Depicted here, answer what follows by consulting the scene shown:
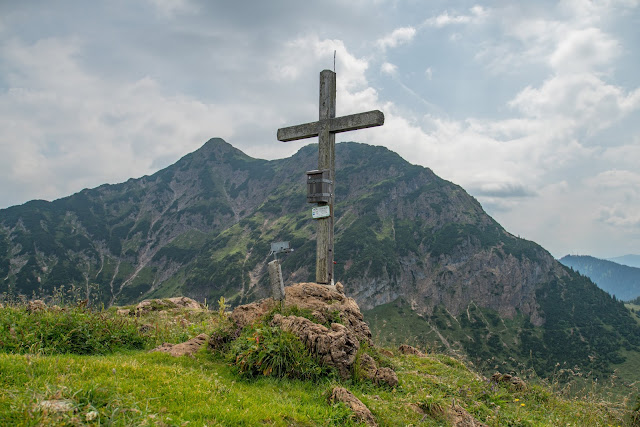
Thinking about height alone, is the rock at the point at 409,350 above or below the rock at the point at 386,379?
below

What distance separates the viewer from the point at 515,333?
184 m

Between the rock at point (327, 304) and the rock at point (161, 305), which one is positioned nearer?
the rock at point (327, 304)

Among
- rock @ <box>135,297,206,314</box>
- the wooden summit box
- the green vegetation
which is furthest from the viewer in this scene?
the green vegetation

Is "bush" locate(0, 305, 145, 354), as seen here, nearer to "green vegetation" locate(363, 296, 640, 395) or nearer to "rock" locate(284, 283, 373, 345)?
"rock" locate(284, 283, 373, 345)

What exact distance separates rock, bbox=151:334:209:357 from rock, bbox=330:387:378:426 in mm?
3407

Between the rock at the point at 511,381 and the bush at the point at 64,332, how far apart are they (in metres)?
8.80

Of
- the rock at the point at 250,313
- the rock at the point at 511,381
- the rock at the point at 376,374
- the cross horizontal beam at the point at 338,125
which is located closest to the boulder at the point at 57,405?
the rock at the point at 250,313

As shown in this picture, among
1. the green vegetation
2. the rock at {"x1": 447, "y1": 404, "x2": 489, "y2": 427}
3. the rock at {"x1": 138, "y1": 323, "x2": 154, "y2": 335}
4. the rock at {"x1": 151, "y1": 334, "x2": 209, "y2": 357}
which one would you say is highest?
the rock at {"x1": 138, "y1": 323, "x2": 154, "y2": 335}

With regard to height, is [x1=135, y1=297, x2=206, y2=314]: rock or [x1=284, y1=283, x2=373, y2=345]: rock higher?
[x1=284, y1=283, x2=373, y2=345]: rock

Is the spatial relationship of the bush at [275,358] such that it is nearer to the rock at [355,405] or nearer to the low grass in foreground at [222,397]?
the low grass in foreground at [222,397]

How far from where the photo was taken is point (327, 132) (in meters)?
11.5

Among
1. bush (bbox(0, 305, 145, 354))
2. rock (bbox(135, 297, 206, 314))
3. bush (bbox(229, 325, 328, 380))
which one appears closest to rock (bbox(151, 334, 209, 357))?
bush (bbox(0, 305, 145, 354))

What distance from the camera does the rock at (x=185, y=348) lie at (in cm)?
739

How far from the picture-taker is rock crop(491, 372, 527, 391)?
856 cm
